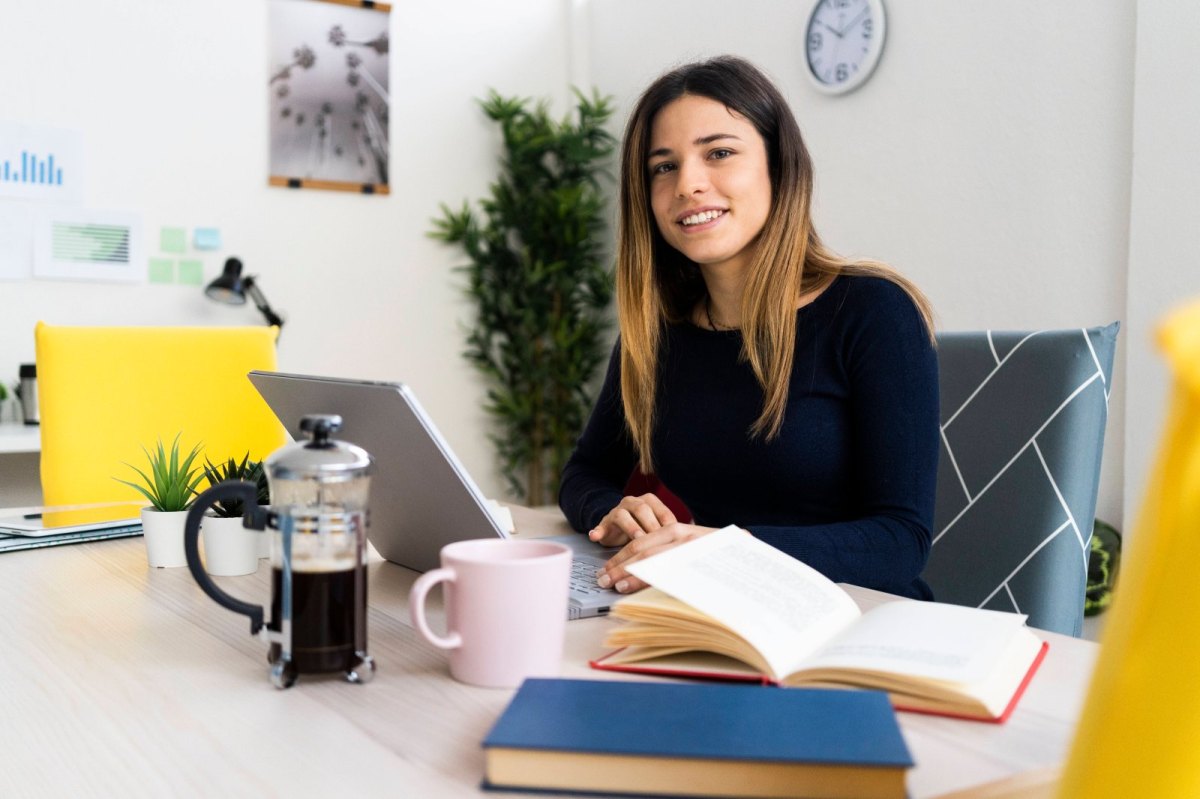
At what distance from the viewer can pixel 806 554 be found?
3.65 feet

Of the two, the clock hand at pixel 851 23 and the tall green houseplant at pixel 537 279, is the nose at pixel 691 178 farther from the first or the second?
the tall green houseplant at pixel 537 279

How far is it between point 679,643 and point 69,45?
11.2 ft

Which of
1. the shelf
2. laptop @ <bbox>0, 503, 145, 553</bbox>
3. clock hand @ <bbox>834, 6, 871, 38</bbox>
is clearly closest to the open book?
laptop @ <bbox>0, 503, 145, 553</bbox>

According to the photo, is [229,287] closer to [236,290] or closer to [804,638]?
[236,290]

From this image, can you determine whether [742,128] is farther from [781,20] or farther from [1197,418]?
[781,20]

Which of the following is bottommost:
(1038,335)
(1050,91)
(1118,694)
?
(1118,694)

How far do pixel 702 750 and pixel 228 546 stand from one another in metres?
0.73

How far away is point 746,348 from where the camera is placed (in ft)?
4.89

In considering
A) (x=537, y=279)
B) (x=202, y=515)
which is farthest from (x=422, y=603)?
(x=537, y=279)

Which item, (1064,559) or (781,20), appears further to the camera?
(781,20)

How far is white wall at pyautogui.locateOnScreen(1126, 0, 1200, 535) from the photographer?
2.23 meters

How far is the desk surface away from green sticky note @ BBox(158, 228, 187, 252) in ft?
9.22

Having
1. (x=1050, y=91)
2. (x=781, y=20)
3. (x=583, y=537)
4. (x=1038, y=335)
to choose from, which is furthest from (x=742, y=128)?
(x=781, y=20)

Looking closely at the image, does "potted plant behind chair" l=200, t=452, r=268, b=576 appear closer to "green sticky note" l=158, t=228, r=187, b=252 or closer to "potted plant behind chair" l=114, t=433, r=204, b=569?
"potted plant behind chair" l=114, t=433, r=204, b=569
